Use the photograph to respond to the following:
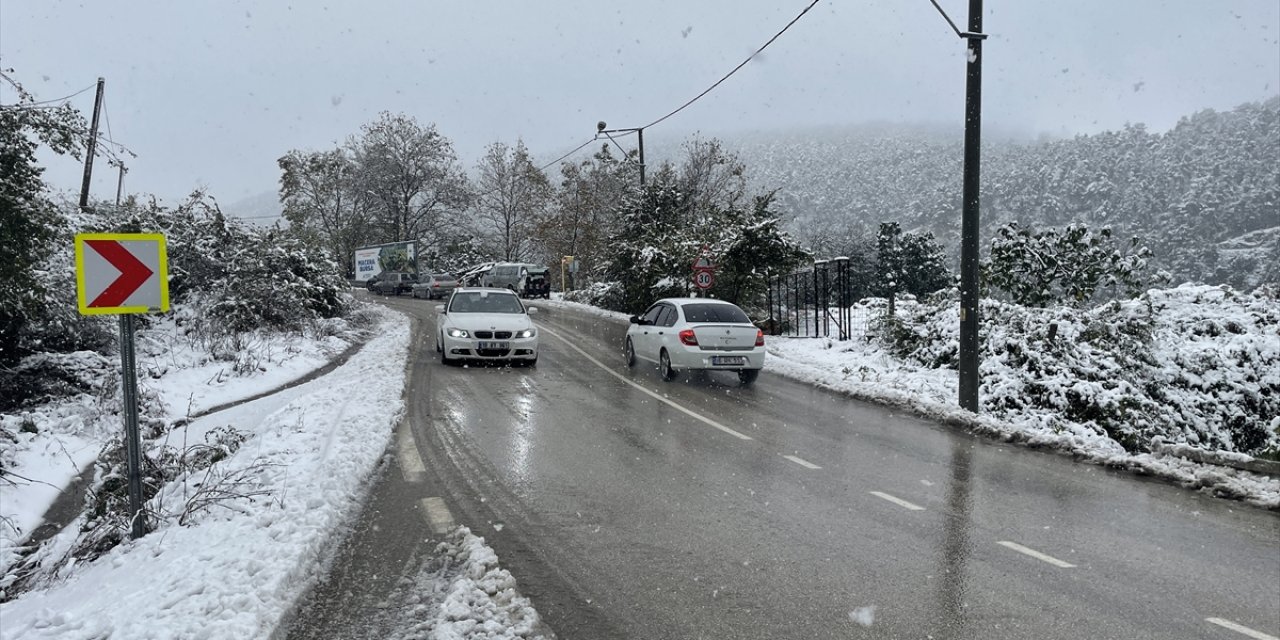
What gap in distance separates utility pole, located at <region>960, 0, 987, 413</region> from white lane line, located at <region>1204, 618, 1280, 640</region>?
275 inches

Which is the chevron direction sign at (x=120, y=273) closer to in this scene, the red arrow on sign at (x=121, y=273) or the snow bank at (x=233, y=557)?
the red arrow on sign at (x=121, y=273)

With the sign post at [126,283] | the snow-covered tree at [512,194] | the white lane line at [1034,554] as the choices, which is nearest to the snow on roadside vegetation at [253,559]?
the sign post at [126,283]

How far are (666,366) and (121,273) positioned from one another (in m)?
9.70

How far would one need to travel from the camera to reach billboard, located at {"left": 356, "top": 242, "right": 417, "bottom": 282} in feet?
165

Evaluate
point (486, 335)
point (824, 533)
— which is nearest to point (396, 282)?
point (486, 335)

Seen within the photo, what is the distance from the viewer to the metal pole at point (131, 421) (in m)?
5.05

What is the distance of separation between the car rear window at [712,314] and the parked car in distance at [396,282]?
3625cm

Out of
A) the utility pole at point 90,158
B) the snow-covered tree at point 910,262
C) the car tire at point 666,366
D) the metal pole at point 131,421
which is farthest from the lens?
the snow-covered tree at point 910,262

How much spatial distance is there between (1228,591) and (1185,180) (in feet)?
280

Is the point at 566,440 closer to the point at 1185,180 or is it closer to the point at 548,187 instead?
the point at 548,187

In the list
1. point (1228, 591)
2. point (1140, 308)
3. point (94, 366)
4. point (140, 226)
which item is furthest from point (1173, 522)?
point (140, 226)

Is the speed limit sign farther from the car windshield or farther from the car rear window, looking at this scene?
the car rear window

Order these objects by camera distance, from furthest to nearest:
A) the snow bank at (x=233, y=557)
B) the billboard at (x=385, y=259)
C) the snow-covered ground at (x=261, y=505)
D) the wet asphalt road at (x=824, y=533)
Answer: the billboard at (x=385, y=259), the wet asphalt road at (x=824, y=533), the snow-covered ground at (x=261, y=505), the snow bank at (x=233, y=557)

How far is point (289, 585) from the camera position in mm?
4250
